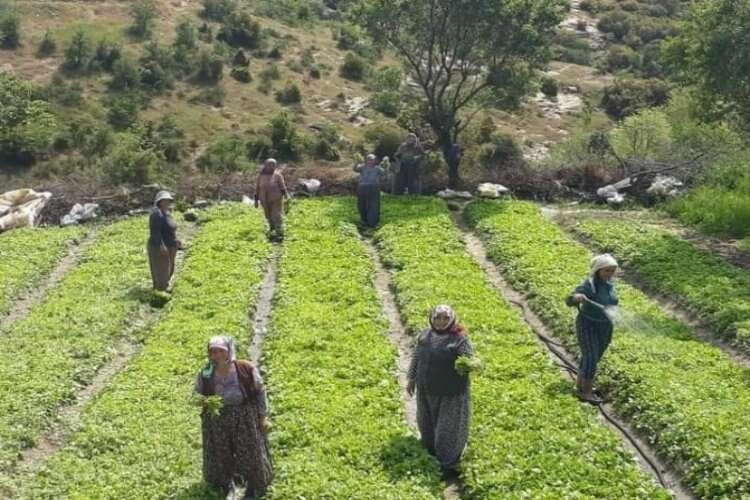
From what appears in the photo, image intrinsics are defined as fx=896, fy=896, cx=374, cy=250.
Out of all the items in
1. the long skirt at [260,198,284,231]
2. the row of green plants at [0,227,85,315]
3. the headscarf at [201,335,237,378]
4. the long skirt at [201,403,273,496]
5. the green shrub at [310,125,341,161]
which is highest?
the headscarf at [201,335,237,378]

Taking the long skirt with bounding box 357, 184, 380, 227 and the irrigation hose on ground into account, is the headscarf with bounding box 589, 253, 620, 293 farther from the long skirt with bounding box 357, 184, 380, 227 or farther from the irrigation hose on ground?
the long skirt with bounding box 357, 184, 380, 227

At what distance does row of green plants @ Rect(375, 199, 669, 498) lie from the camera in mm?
11469

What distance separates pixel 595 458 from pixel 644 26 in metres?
81.8

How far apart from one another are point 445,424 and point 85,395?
22.8 ft

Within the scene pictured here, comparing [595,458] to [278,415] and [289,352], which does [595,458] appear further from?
[289,352]

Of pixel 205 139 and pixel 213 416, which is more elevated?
pixel 213 416

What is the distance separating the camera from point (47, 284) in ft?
75.2

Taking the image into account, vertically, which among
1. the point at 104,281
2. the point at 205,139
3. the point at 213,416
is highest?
the point at 213,416

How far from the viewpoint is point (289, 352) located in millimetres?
16500

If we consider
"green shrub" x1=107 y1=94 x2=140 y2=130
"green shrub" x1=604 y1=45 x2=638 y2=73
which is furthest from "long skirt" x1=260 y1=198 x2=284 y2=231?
"green shrub" x1=604 y1=45 x2=638 y2=73

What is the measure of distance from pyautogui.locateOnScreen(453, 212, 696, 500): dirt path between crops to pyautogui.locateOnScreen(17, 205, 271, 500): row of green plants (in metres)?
5.86

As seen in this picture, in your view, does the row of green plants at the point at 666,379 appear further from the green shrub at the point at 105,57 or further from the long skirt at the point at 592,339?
the green shrub at the point at 105,57

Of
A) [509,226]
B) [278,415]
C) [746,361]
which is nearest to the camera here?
[278,415]

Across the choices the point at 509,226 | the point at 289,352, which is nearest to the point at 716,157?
the point at 509,226
